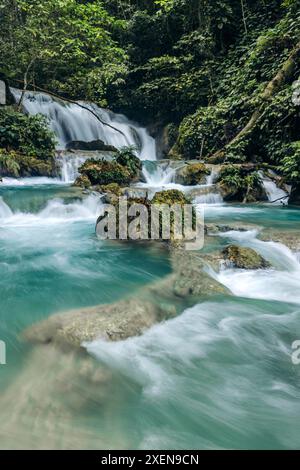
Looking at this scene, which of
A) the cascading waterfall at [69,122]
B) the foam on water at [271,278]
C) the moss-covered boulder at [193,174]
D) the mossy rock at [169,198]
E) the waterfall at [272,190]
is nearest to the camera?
the foam on water at [271,278]

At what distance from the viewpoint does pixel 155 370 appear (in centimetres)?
286

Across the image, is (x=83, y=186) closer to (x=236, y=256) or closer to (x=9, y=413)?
(x=236, y=256)

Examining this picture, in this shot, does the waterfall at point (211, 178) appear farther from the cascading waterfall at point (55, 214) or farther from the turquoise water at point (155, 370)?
the turquoise water at point (155, 370)

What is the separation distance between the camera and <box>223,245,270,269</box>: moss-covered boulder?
507 centimetres

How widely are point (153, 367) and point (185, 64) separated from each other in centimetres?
1876

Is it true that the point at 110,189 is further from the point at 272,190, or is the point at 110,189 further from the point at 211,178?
the point at 272,190

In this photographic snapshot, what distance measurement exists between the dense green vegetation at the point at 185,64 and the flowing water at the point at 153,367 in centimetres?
661

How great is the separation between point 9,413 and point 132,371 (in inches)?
39.0

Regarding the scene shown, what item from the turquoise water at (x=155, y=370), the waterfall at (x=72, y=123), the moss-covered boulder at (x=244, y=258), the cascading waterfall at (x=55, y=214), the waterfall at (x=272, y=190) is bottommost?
the turquoise water at (x=155, y=370)

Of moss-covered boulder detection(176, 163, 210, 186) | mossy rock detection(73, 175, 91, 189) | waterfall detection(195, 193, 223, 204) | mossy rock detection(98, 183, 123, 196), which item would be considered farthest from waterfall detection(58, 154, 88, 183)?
waterfall detection(195, 193, 223, 204)

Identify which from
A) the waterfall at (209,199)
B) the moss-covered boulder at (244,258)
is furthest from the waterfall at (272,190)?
the moss-covered boulder at (244,258)

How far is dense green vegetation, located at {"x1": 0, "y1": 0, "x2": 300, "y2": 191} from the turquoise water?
266 inches

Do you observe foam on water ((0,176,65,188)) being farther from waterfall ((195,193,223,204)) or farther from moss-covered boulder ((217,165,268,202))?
moss-covered boulder ((217,165,268,202))

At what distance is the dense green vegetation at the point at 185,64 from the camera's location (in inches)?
471
